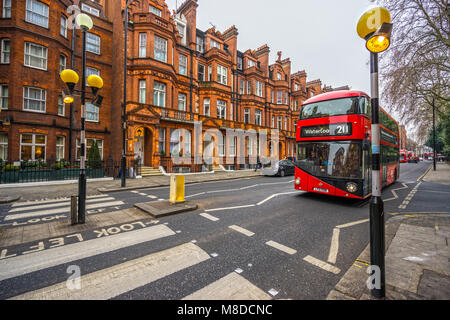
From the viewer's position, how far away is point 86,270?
2930mm

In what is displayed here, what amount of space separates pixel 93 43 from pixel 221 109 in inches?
562

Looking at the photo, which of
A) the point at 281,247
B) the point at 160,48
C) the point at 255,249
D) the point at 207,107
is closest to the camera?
the point at 255,249

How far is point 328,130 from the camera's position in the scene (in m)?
7.07

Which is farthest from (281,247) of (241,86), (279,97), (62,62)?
(279,97)

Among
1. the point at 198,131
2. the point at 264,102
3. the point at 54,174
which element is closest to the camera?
the point at 54,174

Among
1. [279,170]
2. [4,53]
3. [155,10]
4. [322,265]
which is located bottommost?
[322,265]

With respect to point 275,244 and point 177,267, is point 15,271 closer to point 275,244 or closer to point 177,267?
point 177,267

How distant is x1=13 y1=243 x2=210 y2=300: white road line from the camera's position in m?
2.39

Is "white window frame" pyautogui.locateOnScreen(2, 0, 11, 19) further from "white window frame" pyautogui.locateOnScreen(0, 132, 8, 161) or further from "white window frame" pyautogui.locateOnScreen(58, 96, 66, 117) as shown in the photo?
"white window frame" pyautogui.locateOnScreen(0, 132, 8, 161)

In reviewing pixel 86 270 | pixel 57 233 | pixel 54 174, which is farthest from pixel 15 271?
pixel 54 174

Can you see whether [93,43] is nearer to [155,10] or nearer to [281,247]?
[155,10]

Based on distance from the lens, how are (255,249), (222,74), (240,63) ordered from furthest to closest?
(240,63) → (222,74) → (255,249)

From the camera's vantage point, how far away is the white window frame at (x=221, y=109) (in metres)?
22.5

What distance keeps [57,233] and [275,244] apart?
4964 millimetres
